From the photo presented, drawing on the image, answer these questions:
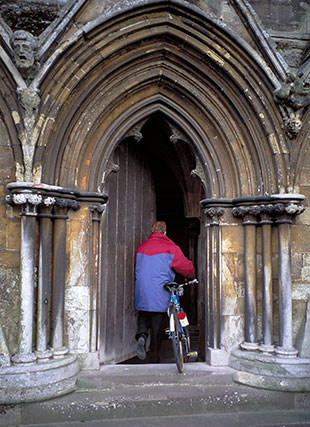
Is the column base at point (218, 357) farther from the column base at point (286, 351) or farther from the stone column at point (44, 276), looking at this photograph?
the stone column at point (44, 276)

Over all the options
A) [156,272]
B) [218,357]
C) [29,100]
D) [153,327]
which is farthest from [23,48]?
[218,357]

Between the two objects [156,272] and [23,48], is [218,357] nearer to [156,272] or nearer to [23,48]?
[156,272]

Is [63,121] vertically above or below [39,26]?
below

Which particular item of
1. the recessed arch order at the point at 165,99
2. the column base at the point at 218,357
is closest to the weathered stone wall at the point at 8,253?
the recessed arch order at the point at 165,99

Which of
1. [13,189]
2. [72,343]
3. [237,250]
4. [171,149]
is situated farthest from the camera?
[171,149]

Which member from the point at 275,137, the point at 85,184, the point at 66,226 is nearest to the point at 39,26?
the point at 85,184

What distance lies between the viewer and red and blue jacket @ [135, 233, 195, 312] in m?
5.41

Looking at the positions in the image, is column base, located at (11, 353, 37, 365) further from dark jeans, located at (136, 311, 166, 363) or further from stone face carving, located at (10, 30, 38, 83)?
stone face carving, located at (10, 30, 38, 83)

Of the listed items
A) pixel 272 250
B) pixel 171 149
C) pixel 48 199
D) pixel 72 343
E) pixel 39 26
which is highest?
pixel 39 26

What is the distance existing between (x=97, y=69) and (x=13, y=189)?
1652 mm

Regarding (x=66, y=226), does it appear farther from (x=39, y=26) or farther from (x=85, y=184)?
(x=39, y=26)

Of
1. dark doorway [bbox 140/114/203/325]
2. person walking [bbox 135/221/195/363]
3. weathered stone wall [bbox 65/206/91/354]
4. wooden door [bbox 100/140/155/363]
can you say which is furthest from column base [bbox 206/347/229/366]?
dark doorway [bbox 140/114/203/325]

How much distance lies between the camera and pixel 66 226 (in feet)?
16.2

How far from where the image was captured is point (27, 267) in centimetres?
454
